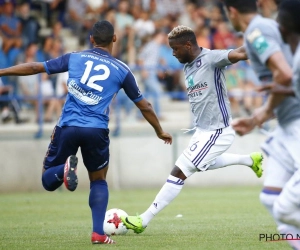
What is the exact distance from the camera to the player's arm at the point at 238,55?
10.1 metres

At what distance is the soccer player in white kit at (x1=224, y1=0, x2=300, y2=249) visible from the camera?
7125 millimetres

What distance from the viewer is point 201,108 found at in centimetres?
1089

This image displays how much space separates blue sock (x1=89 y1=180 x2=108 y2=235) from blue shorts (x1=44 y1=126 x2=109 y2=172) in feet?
0.68

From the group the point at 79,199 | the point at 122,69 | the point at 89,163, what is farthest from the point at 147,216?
the point at 79,199

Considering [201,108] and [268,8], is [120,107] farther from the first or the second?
[201,108]

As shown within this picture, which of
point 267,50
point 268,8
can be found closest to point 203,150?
point 267,50

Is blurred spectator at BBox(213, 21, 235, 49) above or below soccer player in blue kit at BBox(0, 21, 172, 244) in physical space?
below

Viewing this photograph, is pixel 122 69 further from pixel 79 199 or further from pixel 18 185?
pixel 18 185

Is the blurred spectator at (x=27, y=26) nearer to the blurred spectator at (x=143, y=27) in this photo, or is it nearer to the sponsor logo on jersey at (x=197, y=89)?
the blurred spectator at (x=143, y=27)

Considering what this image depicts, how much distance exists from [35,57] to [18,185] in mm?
3407

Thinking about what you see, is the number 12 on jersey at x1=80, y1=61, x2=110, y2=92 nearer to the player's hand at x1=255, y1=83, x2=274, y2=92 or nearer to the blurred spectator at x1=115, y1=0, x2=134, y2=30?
the player's hand at x1=255, y1=83, x2=274, y2=92

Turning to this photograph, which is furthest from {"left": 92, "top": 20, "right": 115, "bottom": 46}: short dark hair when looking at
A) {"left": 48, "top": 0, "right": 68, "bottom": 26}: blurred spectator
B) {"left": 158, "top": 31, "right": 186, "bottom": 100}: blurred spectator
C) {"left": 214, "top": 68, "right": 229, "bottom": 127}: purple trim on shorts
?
{"left": 48, "top": 0, "right": 68, "bottom": 26}: blurred spectator

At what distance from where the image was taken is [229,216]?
12828mm

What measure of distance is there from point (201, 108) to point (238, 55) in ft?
3.54
